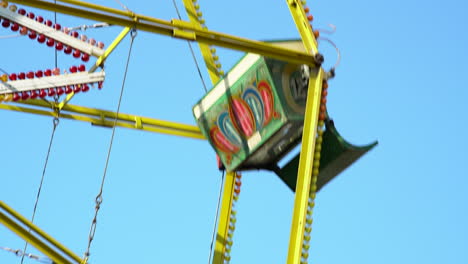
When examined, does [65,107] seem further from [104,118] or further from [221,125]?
[221,125]

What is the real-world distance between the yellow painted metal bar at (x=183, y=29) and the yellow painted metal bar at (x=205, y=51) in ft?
6.08

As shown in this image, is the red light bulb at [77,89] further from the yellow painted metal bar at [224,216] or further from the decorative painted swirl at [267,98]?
the yellow painted metal bar at [224,216]

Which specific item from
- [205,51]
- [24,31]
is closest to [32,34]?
[24,31]

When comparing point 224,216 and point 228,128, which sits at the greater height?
point 228,128

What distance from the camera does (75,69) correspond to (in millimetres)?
17047

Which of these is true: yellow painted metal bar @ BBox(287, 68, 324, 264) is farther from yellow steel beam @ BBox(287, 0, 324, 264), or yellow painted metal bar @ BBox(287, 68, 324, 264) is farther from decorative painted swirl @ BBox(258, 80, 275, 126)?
decorative painted swirl @ BBox(258, 80, 275, 126)

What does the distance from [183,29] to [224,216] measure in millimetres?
3089

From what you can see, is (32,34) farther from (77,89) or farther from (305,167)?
(305,167)

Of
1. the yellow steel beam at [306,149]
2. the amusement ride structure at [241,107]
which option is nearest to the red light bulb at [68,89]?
the amusement ride structure at [241,107]

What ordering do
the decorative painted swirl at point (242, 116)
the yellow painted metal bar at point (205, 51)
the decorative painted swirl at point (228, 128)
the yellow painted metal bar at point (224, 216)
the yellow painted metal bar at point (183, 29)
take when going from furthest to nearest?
1. the yellow painted metal bar at point (205, 51)
2. the yellow painted metal bar at point (224, 216)
3. the decorative painted swirl at point (228, 128)
4. the decorative painted swirl at point (242, 116)
5. the yellow painted metal bar at point (183, 29)

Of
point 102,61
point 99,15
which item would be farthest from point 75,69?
point 99,15

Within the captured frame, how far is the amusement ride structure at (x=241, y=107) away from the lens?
16.3m

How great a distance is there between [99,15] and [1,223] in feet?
7.69

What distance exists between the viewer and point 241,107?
17547mm
